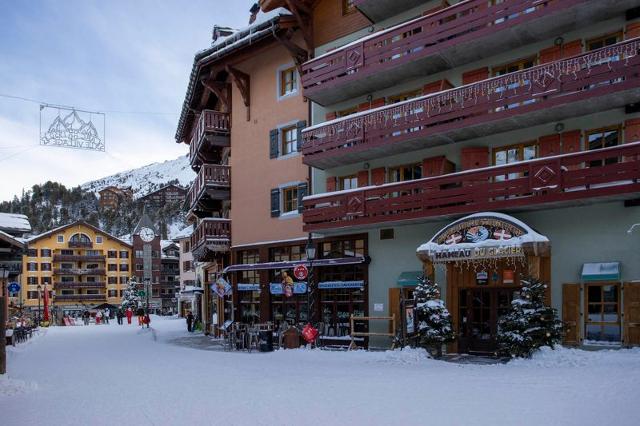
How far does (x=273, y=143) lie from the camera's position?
92.8ft

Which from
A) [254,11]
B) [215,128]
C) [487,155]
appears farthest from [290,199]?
[254,11]

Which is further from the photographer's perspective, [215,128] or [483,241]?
[215,128]

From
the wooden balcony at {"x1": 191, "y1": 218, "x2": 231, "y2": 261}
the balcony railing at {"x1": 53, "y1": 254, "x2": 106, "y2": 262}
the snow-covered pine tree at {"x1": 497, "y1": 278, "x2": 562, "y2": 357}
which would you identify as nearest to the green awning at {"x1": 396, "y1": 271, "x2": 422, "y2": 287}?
the snow-covered pine tree at {"x1": 497, "y1": 278, "x2": 562, "y2": 357}

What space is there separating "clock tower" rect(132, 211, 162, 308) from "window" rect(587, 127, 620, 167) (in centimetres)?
8510

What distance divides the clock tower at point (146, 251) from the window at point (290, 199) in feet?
238

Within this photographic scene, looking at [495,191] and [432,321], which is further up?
[495,191]

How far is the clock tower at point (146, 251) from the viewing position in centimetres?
10644

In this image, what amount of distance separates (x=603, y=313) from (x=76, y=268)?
10198 centimetres

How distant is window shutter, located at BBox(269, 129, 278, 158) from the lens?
92.5ft

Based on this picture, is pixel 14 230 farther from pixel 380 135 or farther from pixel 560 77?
pixel 560 77

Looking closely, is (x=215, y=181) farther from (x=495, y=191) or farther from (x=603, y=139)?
(x=603, y=139)

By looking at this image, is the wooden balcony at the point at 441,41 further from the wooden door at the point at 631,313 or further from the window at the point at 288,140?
the wooden door at the point at 631,313

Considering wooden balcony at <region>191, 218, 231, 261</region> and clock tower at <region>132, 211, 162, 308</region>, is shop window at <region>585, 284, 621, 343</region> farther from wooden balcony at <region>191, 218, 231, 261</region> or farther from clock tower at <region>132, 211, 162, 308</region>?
clock tower at <region>132, 211, 162, 308</region>

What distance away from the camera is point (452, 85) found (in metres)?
21.6
